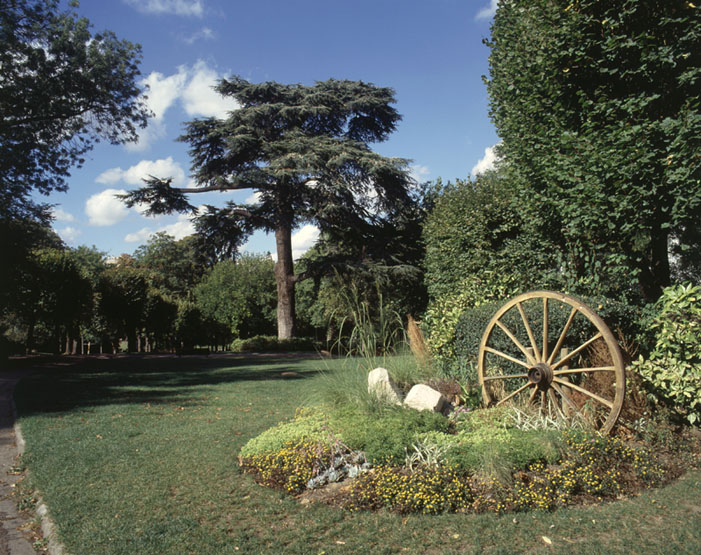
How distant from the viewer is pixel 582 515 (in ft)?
12.6

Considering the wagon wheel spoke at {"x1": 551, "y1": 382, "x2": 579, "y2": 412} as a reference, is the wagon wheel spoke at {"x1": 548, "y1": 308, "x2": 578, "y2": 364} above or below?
above

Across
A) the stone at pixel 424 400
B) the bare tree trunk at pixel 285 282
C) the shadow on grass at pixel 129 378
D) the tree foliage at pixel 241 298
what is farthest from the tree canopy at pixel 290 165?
the stone at pixel 424 400

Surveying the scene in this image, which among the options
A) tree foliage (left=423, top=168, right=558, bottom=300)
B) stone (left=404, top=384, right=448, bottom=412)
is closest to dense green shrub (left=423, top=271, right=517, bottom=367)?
tree foliage (left=423, top=168, right=558, bottom=300)

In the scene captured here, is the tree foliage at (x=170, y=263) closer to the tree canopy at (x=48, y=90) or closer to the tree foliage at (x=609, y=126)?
the tree canopy at (x=48, y=90)

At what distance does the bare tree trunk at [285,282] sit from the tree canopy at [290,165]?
0.05 metres

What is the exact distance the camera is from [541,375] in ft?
18.9

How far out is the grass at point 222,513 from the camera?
11.3 feet

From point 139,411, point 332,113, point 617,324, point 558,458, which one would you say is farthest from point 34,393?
point 332,113

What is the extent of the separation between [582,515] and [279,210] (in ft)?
62.3

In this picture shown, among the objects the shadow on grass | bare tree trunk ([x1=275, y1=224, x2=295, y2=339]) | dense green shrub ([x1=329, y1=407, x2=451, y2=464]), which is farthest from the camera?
bare tree trunk ([x1=275, y1=224, x2=295, y2=339])

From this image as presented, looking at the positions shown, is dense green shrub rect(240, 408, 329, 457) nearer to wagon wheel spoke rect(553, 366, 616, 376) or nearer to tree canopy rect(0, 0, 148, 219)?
wagon wheel spoke rect(553, 366, 616, 376)

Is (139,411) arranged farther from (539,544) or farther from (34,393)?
(539,544)

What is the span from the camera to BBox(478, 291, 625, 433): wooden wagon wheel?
5.40 meters

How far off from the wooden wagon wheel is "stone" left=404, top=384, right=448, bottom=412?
26.0 inches
